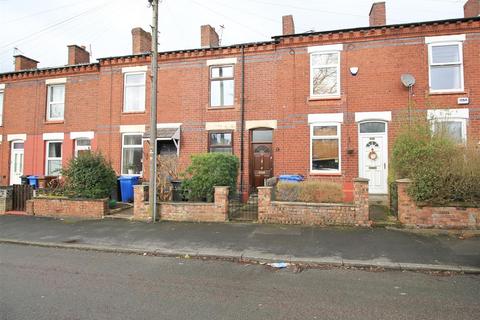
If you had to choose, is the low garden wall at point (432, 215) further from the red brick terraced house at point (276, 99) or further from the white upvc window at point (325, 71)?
the white upvc window at point (325, 71)

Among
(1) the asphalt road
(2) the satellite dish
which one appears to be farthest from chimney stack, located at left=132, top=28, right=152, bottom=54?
(1) the asphalt road

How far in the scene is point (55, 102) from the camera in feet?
56.7

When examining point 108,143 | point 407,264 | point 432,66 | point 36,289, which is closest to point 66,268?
point 36,289

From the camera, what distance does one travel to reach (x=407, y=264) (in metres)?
5.70

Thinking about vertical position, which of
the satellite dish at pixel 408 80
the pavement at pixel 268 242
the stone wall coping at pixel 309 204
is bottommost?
the pavement at pixel 268 242

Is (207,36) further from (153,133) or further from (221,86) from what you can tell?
(153,133)

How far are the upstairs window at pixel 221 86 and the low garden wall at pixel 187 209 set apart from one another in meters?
6.09

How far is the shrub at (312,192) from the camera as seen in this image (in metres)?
8.88

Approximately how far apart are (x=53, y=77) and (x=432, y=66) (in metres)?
18.4

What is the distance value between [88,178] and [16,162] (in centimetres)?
1020

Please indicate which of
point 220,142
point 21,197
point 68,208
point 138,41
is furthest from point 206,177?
point 138,41

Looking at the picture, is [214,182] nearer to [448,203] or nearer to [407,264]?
[407,264]

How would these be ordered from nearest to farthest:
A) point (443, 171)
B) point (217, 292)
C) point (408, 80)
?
point (217, 292)
point (443, 171)
point (408, 80)

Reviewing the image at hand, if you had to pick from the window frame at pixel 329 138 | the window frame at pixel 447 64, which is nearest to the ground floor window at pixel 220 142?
the window frame at pixel 329 138
